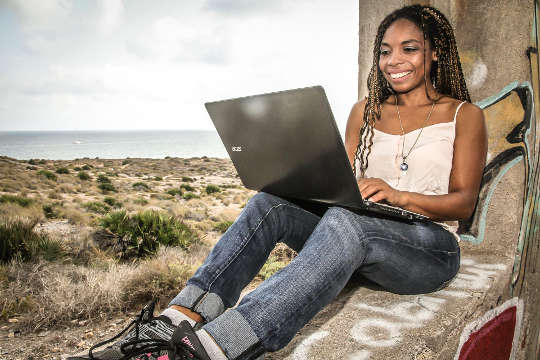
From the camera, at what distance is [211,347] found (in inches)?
33.8

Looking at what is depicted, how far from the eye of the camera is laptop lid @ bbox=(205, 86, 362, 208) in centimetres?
92

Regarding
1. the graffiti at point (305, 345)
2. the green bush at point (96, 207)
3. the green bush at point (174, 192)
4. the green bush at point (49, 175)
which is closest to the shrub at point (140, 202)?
the green bush at point (96, 207)

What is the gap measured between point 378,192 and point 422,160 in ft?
1.30

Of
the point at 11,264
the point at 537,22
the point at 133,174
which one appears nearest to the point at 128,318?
the point at 11,264

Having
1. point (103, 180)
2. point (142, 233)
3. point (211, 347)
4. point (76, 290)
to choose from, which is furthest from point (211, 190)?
point (211, 347)

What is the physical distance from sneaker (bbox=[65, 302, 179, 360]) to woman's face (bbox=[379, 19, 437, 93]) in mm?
1432

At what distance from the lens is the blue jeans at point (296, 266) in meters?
0.90

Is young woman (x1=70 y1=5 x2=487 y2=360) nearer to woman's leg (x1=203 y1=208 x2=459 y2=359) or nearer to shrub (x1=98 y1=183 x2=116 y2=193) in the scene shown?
woman's leg (x1=203 y1=208 x2=459 y2=359)

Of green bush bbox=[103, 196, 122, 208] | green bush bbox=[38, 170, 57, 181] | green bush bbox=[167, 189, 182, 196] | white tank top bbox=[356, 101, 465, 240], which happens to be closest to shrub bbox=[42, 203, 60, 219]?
green bush bbox=[103, 196, 122, 208]

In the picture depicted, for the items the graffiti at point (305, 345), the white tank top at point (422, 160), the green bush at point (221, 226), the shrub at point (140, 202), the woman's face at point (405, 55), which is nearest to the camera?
the graffiti at point (305, 345)

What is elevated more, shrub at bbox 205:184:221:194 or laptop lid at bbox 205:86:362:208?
laptop lid at bbox 205:86:362:208

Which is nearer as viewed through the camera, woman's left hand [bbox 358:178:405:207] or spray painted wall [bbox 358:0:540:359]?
woman's left hand [bbox 358:178:405:207]

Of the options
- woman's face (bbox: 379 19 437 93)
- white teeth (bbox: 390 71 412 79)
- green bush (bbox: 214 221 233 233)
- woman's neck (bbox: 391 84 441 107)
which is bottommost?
green bush (bbox: 214 221 233 233)

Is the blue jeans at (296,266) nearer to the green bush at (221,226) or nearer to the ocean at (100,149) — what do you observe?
the green bush at (221,226)
